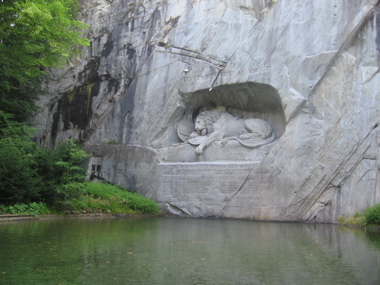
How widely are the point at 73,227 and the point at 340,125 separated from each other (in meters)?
9.16

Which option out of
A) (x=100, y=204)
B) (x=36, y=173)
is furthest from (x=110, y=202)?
(x=36, y=173)

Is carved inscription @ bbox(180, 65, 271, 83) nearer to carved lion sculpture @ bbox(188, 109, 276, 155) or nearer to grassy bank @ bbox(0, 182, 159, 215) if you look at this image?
carved lion sculpture @ bbox(188, 109, 276, 155)

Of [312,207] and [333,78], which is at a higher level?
[333,78]

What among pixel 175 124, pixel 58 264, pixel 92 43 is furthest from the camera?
pixel 92 43

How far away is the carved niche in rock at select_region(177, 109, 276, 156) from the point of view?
16.0 m

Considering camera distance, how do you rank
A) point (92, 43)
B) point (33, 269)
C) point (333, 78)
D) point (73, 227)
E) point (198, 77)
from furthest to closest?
point (92, 43) → point (198, 77) → point (333, 78) → point (73, 227) → point (33, 269)

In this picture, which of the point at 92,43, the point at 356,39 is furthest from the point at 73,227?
the point at 92,43

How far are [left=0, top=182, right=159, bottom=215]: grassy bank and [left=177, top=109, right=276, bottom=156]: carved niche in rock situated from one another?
3030 millimetres

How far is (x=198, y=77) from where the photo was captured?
55.2ft

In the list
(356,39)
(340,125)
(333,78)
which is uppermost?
(356,39)

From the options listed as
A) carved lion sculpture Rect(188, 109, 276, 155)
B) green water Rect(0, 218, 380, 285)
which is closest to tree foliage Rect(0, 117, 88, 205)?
green water Rect(0, 218, 380, 285)

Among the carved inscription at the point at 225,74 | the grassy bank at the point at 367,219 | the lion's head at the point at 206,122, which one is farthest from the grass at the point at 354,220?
the lion's head at the point at 206,122

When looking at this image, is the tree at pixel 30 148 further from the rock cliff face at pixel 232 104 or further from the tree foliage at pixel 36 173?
the rock cliff face at pixel 232 104

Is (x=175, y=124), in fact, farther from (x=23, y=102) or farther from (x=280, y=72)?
(x=23, y=102)
